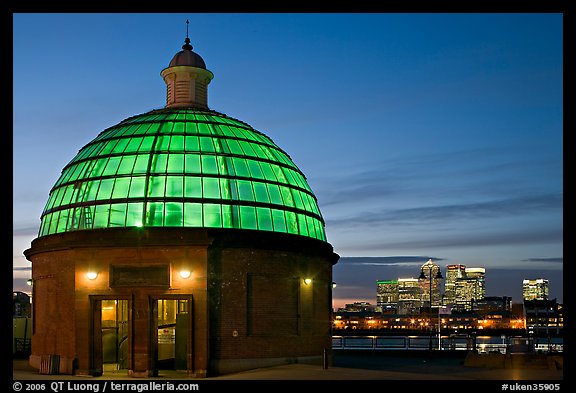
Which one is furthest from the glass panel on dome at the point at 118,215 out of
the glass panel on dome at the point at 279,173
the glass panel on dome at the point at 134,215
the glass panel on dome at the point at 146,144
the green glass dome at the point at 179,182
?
the glass panel on dome at the point at 279,173

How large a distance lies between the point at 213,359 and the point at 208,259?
400 cm

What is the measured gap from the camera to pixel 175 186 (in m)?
34.9

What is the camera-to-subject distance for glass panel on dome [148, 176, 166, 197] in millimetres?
34625

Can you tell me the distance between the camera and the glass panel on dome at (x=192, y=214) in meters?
34.1

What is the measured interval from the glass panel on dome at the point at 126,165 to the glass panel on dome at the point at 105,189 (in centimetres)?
63

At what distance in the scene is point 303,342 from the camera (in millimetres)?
36031

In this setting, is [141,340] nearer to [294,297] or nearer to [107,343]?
[107,343]

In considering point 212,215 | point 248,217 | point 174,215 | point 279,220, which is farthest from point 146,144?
point 279,220

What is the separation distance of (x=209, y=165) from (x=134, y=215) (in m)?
4.13

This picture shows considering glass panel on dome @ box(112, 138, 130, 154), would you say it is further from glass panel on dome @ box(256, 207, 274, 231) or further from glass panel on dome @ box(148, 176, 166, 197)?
glass panel on dome @ box(256, 207, 274, 231)

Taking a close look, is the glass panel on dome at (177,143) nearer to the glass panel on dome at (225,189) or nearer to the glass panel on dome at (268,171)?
the glass panel on dome at (225,189)

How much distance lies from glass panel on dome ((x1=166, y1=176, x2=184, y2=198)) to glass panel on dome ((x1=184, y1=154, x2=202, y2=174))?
65 centimetres

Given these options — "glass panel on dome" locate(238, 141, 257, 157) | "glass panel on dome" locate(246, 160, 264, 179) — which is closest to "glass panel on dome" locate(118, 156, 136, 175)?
"glass panel on dome" locate(238, 141, 257, 157)
